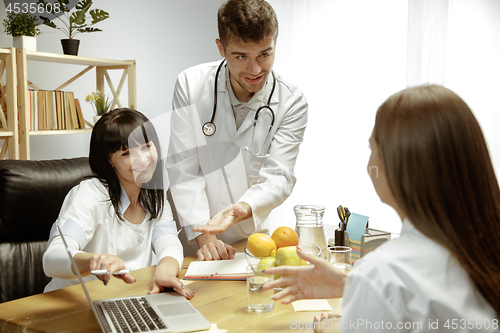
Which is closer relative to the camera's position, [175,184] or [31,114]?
[175,184]

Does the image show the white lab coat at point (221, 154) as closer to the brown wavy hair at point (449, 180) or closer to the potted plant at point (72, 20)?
the brown wavy hair at point (449, 180)

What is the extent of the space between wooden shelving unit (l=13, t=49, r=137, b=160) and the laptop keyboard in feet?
5.81

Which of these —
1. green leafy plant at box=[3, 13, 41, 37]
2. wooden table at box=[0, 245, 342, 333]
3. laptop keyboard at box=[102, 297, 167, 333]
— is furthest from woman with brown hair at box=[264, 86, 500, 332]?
green leafy plant at box=[3, 13, 41, 37]

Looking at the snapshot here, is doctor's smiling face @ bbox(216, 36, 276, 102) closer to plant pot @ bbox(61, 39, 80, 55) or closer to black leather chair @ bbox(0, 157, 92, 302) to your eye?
black leather chair @ bbox(0, 157, 92, 302)

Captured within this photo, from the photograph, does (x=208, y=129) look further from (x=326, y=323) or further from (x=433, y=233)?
(x=433, y=233)

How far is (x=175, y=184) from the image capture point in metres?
1.73

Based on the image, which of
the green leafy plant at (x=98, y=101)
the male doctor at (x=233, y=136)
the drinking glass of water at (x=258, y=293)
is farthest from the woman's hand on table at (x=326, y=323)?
the green leafy plant at (x=98, y=101)

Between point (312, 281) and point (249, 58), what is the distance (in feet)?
3.01

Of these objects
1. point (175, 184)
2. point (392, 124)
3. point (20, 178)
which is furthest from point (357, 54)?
point (392, 124)

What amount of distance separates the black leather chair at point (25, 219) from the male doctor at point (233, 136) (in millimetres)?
432

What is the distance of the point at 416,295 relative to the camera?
0.61 metres

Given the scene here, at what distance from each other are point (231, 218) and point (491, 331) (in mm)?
824

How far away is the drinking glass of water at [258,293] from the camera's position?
99 centimetres

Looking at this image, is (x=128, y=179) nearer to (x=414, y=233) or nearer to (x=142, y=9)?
(x=414, y=233)
